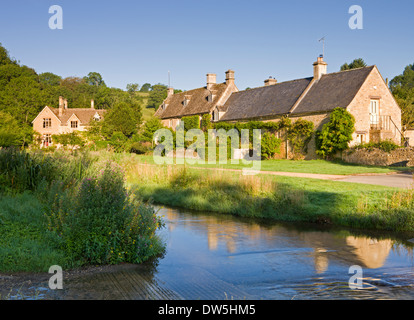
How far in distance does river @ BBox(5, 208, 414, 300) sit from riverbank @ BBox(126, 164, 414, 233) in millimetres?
841

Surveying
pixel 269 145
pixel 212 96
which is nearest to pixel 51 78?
pixel 212 96

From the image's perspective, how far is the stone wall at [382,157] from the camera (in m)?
28.5

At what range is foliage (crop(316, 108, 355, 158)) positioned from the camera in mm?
32344

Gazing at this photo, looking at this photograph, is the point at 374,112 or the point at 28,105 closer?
the point at 374,112

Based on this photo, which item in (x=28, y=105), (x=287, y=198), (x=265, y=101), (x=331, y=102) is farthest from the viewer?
(x=28, y=105)

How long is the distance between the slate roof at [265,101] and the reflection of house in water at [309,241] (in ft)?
89.8

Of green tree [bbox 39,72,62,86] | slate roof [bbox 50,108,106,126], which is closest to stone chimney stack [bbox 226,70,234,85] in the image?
slate roof [bbox 50,108,106,126]

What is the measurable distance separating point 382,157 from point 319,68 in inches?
494

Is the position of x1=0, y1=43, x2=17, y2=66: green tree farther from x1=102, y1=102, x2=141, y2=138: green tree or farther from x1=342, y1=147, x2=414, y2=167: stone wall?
x1=342, y1=147, x2=414, y2=167: stone wall

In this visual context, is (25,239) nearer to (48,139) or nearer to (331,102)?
(331,102)

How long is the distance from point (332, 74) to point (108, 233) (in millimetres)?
34335

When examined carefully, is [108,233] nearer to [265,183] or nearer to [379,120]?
[265,183]

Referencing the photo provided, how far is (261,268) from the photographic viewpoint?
784 cm
